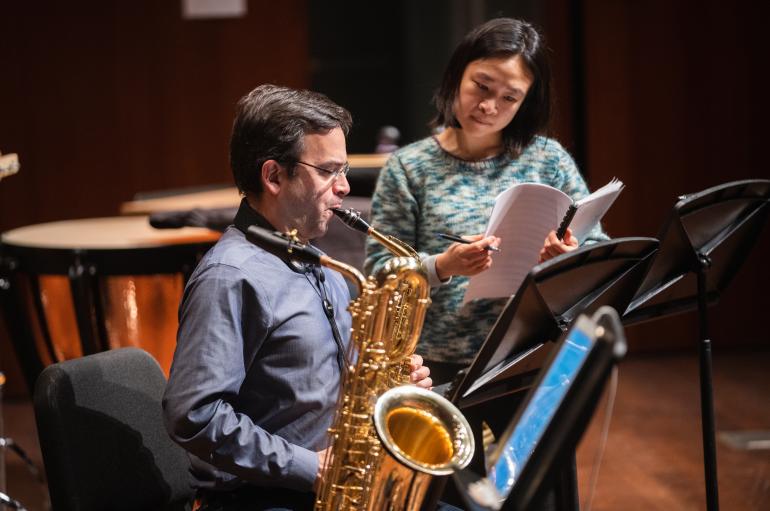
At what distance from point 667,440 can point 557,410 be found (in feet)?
9.81

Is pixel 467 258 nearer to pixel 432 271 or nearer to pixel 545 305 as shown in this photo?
pixel 432 271

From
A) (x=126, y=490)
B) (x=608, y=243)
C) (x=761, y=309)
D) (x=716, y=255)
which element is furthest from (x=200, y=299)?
(x=761, y=309)

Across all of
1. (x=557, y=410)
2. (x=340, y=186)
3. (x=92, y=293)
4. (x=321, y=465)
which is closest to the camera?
(x=557, y=410)

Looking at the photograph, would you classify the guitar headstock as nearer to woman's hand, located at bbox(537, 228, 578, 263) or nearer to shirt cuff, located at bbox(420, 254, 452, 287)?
shirt cuff, located at bbox(420, 254, 452, 287)

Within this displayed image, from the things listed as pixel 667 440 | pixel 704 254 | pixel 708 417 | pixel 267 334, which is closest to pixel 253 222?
pixel 267 334

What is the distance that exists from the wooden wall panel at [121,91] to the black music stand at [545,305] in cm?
337

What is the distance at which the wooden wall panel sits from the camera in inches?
189

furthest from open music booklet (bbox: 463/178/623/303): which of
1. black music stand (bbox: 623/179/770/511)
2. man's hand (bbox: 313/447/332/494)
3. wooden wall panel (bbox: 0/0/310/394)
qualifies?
wooden wall panel (bbox: 0/0/310/394)

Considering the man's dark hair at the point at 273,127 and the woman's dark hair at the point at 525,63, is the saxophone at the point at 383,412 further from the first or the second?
the woman's dark hair at the point at 525,63

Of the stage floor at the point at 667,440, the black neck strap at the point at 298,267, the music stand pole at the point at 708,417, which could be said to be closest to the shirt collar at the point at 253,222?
the black neck strap at the point at 298,267

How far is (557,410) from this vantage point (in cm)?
115

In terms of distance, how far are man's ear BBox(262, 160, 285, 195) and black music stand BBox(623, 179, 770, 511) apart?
779 millimetres

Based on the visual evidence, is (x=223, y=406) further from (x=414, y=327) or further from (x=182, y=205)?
(x=182, y=205)

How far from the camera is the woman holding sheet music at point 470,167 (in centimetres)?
217
